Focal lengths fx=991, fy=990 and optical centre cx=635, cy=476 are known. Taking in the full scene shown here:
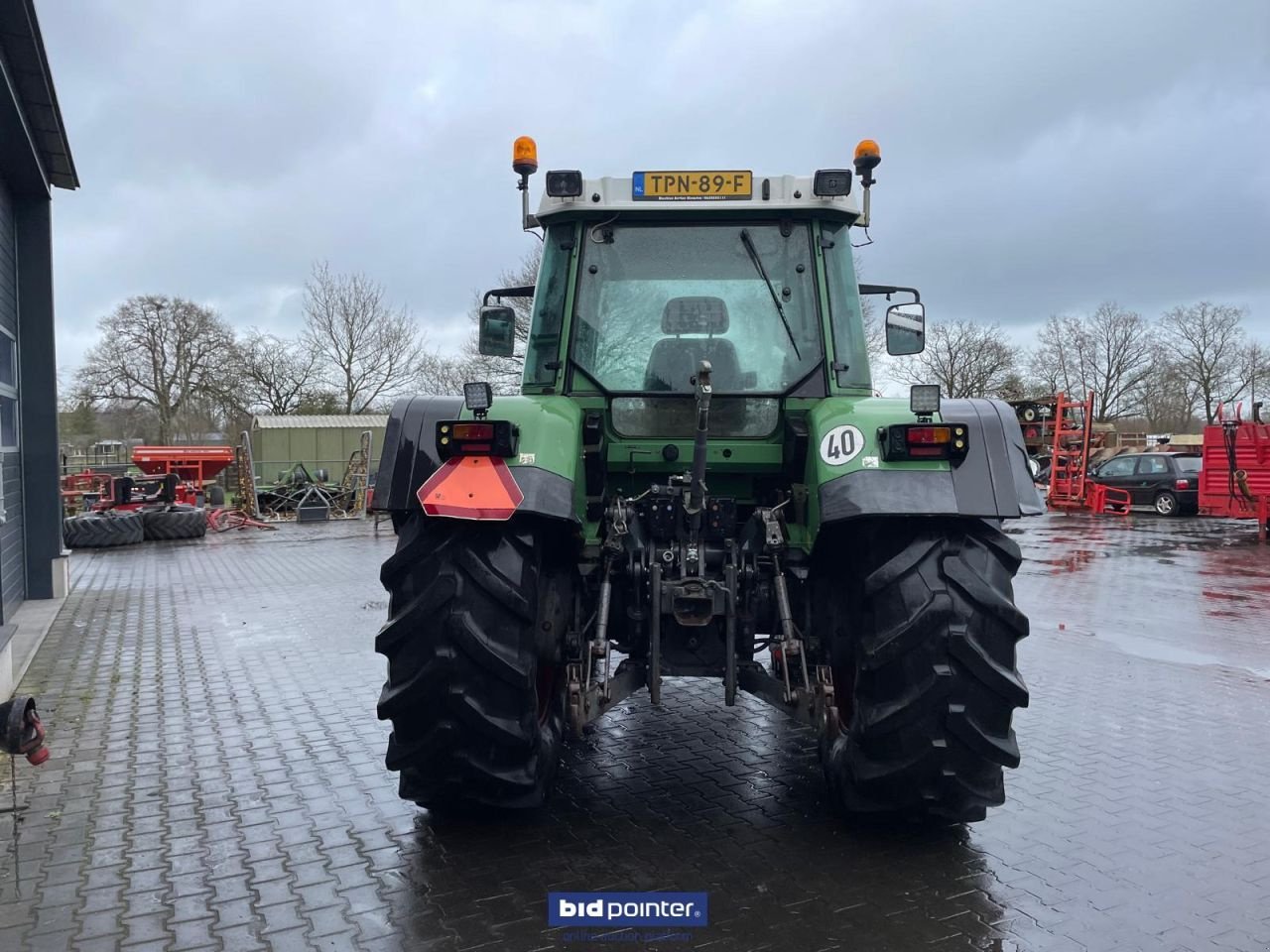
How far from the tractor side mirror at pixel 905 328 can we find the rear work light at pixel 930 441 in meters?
1.50

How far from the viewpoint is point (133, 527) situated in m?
17.4

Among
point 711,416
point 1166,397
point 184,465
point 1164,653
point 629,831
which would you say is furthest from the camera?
point 1166,397

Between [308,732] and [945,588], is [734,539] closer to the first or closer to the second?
[945,588]

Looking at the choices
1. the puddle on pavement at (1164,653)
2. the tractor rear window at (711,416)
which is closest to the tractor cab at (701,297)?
the tractor rear window at (711,416)

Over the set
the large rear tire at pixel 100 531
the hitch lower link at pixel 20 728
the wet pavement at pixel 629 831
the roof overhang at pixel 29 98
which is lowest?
the wet pavement at pixel 629 831

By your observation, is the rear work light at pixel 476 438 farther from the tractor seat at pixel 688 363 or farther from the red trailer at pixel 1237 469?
the red trailer at pixel 1237 469

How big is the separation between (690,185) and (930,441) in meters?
1.77

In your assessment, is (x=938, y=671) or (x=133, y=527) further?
(x=133, y=527)

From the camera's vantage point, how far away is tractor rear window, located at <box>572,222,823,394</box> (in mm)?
4559

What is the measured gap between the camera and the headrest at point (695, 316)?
459cm

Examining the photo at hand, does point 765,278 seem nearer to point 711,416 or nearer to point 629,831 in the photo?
point 711,416

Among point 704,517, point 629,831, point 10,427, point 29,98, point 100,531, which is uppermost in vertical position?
point 29,98

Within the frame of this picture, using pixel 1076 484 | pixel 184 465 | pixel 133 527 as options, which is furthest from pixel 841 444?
pixel 184 465

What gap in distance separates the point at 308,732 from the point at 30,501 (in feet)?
21.5
